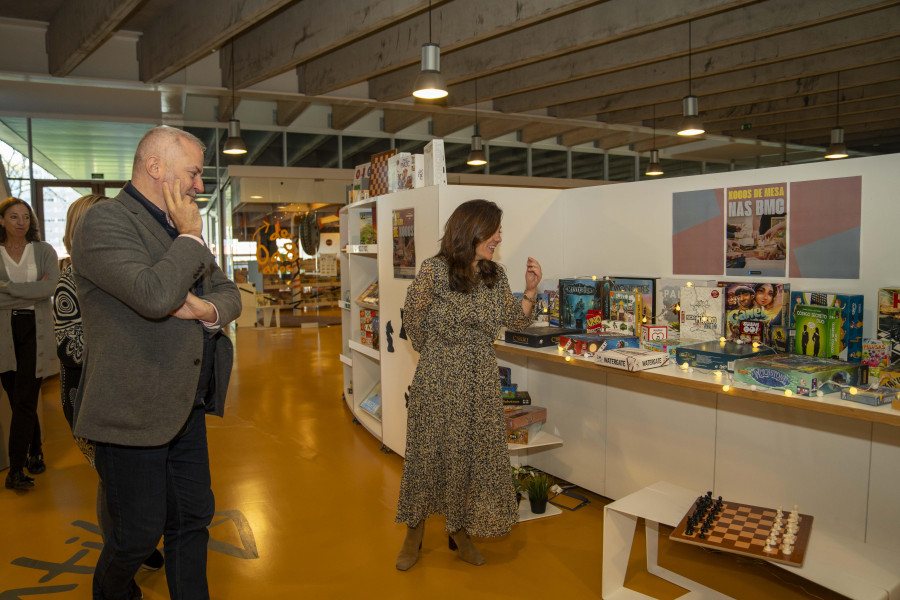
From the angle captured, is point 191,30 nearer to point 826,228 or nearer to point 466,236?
point 466,236

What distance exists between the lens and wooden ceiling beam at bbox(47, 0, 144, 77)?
5578mm

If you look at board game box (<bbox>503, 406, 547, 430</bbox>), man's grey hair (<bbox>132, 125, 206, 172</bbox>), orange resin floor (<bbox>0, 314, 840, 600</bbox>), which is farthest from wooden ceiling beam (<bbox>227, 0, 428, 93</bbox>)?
man's grey hair (<bbox>132, 125, 206, 172</bbox>)

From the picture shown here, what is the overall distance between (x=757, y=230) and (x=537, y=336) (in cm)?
122

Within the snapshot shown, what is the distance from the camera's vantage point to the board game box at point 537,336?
11.1 feet

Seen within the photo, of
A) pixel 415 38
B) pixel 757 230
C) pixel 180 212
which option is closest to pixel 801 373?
pixel 757 230

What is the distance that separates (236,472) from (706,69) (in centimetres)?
721

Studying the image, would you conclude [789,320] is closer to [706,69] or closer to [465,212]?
[465,212]

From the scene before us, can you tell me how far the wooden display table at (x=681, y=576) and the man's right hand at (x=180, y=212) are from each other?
1.91 meters

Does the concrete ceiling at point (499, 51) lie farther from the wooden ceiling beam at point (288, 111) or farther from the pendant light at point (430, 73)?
the pendant light at point (430, 73)

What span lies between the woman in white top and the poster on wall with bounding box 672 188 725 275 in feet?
12.8

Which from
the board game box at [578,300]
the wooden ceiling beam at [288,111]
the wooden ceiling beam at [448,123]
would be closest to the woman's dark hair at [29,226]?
the board game box at [578,300]

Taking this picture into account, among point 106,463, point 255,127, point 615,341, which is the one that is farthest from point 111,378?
point 255,127

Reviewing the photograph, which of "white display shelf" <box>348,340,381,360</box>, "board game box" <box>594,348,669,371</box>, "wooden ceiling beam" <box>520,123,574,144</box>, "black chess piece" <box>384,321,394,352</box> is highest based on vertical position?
"wooden ceiling beam" <box>520,123,574,144</box>

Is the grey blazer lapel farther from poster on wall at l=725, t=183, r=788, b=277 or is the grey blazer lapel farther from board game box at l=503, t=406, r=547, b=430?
poster on wall at l=725, t=183, r=788, b=277
